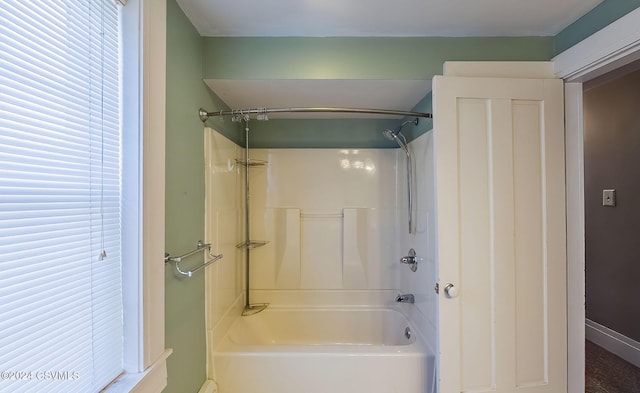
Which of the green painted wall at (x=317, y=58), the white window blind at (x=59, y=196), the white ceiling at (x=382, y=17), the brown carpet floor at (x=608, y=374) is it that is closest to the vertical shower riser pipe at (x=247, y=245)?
the green painted wall at (x=317, y=58)

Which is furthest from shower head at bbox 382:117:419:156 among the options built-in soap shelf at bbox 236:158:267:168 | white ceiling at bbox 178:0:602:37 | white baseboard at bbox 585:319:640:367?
white baseboard at bbox 585:319:640:367

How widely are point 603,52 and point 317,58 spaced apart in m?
1.34

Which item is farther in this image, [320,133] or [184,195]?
[320,133]

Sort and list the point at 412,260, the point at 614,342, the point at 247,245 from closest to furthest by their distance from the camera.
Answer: the point at 412,260, the point at 247,245, the point at 614,342

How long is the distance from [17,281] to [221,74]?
4.17 feet

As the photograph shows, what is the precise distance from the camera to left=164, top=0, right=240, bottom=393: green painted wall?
1210 mm

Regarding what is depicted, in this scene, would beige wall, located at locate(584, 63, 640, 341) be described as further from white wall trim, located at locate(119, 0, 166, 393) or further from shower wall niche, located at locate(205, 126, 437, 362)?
white wall trim, located at locate(119, 0, 166, 393)

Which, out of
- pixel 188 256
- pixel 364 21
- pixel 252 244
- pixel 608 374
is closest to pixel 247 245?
pixel 252 244

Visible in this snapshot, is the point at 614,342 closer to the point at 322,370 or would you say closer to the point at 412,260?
the point at 412,260

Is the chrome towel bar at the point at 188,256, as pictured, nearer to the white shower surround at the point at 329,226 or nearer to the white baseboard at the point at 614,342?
the white shower surround at the point at 329,226

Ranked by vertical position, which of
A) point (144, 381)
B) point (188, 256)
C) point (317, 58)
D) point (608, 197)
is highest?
point (317, 58)

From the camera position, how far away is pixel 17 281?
0.62 meters

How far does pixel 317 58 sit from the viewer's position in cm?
154

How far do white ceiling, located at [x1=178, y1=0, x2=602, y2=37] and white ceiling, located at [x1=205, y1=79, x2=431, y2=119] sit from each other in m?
0.25
